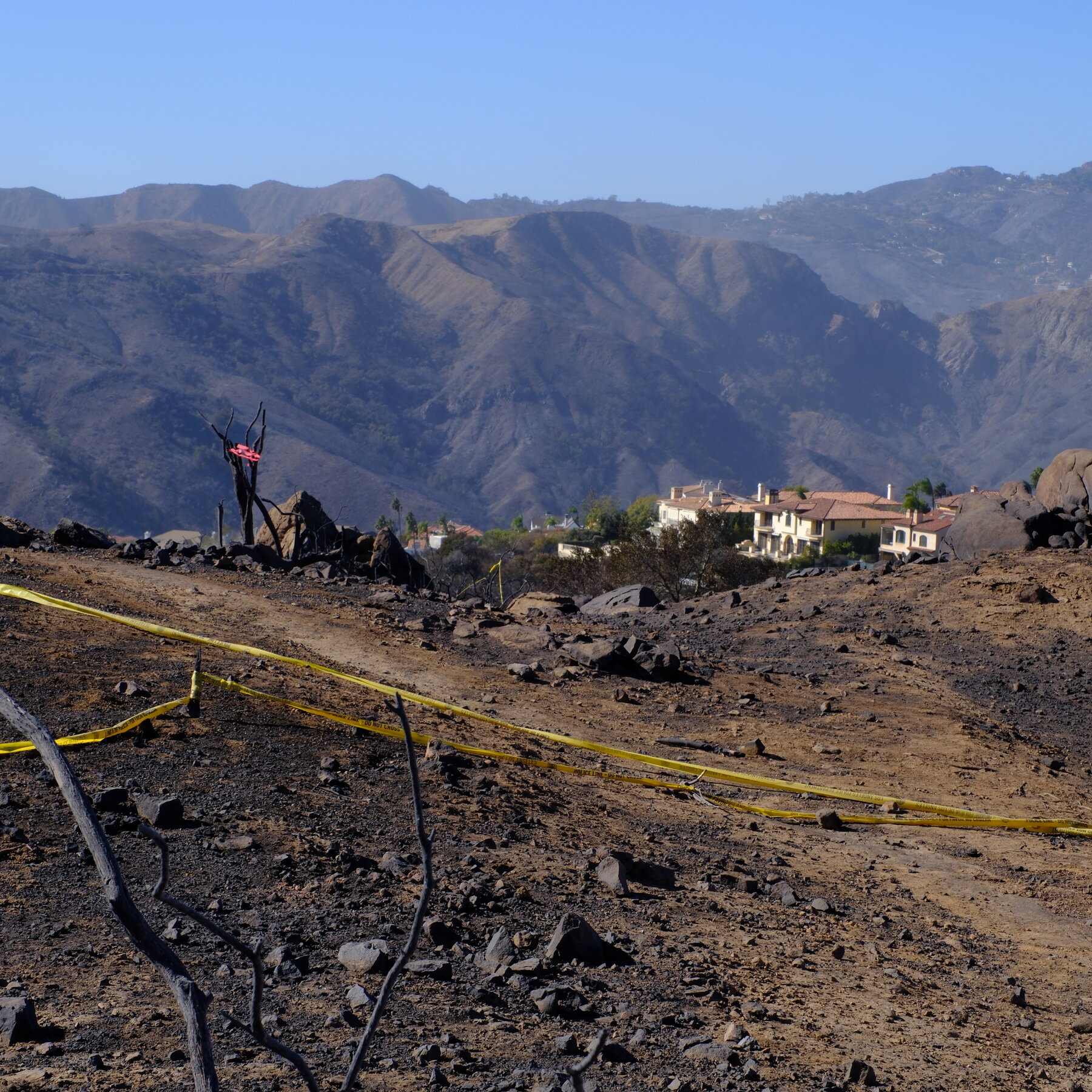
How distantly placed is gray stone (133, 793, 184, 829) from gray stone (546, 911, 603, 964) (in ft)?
6.28

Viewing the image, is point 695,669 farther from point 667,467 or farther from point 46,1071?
point 667,467

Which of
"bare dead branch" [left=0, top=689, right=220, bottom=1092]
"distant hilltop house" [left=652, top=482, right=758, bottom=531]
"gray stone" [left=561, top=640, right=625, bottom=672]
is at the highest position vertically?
"bare dead branch" [left=0, top=689, right=220, bottom=1092]

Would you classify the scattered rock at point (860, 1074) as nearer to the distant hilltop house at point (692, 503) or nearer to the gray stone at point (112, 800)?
the gray stone at point (112, 800)

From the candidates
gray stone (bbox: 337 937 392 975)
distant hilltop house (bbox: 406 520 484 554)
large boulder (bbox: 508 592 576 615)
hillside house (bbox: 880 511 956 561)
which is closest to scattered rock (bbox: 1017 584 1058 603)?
large boulder (bbox: 508 592 576 615)

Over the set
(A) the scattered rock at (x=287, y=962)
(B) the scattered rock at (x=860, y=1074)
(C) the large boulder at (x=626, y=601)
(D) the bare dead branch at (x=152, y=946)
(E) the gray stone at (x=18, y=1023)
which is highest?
(D) the bare dead branch at (x=152, y=946)

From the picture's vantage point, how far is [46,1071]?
136 inches

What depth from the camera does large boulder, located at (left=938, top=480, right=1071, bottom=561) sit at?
57.6 ft

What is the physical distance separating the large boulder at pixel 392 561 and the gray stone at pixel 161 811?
11.8 m

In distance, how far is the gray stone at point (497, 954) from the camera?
15.1ft

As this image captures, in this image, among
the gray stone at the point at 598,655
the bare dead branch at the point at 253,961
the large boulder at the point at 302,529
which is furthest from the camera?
the large boulder at the point at 302,529

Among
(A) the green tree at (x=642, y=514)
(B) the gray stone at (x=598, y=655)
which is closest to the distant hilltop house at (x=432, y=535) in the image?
(A) the green tree at (x=642, y=514)

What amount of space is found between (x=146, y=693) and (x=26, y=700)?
672mm

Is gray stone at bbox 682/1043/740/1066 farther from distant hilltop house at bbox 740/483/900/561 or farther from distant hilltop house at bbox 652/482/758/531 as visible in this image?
distant hilltop house at bbox 652/482/758/531

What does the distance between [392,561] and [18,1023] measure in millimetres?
14348
